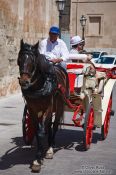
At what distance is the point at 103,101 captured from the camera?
30.2 ft

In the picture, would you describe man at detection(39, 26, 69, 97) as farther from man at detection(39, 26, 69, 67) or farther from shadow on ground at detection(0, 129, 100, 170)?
shadow on ground at detection(0, 129, 100, 170)

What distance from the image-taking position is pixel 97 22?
184ft

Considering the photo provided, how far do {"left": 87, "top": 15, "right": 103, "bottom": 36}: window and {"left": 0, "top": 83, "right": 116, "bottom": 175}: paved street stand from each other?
4546cm

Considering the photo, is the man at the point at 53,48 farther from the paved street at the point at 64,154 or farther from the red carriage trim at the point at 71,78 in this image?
the paved street at the point at 64,154

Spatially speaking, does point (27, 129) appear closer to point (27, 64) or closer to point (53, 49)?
point (53, 49)

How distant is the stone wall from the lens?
15.4m

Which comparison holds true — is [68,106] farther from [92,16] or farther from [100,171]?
[92,16]

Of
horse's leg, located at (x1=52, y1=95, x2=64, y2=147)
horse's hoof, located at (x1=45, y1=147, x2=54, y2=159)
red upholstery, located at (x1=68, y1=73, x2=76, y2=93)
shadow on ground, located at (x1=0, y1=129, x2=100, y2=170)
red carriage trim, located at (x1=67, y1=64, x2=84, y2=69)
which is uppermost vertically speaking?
red carriage trim, located at (x1=67, y1=64, x2=84, y2=69)

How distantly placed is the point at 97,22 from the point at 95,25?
48 centimetres

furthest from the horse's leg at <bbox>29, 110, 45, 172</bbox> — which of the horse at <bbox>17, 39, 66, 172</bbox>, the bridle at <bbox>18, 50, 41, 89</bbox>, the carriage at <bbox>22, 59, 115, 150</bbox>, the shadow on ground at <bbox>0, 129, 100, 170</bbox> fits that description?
the carriage at <bbox>22, 59, 115, 150</bbox>

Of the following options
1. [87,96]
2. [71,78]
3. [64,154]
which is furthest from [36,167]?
[71,78]

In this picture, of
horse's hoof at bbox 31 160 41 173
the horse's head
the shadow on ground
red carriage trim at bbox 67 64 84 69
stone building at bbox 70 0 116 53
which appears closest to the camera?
the horse's head

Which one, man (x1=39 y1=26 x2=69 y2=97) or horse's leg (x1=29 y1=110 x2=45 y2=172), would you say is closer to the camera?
horse's leg (x1=29 y1=110 x2=45 y2=172)

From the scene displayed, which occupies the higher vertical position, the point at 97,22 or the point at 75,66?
the point at 97,22
